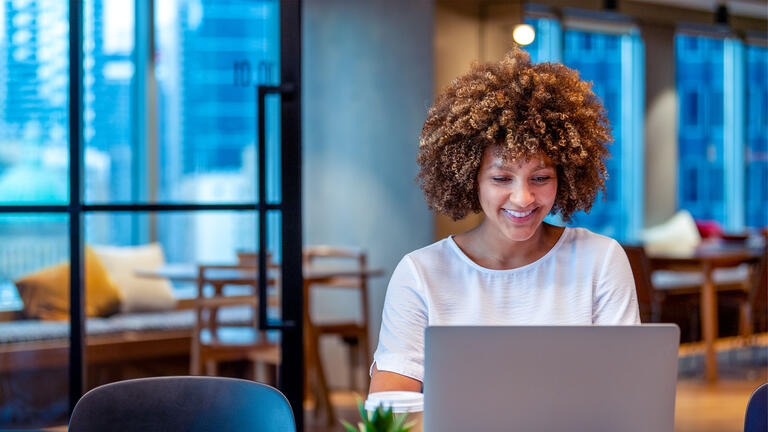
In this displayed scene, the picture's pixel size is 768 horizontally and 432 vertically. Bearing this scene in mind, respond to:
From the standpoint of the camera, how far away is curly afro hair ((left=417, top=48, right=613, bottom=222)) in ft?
5.15

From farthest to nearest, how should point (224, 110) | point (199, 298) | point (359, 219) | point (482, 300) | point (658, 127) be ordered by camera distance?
point (658, 127) → point (359, 219) → point (224, 110) → point (199, 298) → point (482, 300)

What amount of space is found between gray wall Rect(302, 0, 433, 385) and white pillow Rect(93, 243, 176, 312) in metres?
1.31

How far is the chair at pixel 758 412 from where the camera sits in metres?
1.43

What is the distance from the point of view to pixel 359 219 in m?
5.59

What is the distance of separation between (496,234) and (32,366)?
5.72 ft

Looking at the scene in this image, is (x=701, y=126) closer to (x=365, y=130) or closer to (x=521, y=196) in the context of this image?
(x=365, y=130)

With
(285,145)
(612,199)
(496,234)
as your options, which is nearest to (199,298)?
(285,145)

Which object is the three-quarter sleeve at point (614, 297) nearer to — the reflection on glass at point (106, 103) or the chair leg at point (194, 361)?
the reflection on glass at point (106, 103)

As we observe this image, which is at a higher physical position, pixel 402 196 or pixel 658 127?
pixel 658 127

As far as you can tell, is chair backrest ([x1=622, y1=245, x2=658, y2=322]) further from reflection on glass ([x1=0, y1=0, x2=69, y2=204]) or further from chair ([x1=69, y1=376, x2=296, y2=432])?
chair ([x1=69, y1=376, x2=296, y2=432])

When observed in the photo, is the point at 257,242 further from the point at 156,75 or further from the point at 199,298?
the point at 156,75

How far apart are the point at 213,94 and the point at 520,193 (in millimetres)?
3536

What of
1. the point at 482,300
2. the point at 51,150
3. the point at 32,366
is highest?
the point at 51,150

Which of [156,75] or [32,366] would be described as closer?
[32,366]
